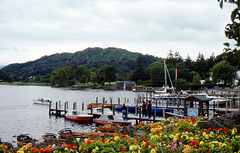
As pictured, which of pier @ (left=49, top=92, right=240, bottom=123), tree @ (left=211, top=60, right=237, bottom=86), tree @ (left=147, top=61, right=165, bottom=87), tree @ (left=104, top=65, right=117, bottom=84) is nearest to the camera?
pier @ (left=49, top=92, right=240, bottom=123)

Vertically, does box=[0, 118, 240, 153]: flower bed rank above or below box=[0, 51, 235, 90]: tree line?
below

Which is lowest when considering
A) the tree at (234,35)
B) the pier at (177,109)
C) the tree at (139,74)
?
the pier at (177,109)

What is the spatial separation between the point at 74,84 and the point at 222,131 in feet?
573

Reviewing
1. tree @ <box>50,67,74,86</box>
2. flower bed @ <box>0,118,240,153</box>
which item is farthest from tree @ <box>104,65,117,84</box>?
flower bed @ <box>0,118,240,153</box>

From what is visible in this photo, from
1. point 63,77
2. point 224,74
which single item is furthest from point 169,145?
point 63,77

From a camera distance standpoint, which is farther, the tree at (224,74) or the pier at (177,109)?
the tree at (224,74)

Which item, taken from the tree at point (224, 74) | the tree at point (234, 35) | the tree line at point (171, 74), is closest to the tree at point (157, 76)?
the tree line at point (171, 74)

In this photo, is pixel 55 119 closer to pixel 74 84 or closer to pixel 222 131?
pixel 222 131

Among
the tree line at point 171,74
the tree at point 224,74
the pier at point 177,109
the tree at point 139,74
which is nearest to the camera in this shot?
the pier at point 177,109

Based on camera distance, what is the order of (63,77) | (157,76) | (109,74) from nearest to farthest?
(157,76)
(109,74)
(63,77)

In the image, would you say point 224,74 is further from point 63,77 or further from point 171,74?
point 63,77

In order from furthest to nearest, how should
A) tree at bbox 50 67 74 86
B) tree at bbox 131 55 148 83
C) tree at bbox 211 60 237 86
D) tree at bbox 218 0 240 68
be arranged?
tree at bbox 50 67 74 86 → tree at bbox 131 55 148 83 → tree at bbox 211 60 237 86 → tree at bbox 218 0 240 68

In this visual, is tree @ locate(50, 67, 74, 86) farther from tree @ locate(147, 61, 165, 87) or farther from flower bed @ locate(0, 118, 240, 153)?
flower bed @ locate(0, 118, 240, 153)

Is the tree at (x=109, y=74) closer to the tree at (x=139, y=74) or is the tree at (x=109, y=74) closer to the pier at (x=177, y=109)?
the tree at (x=139, y=74)
